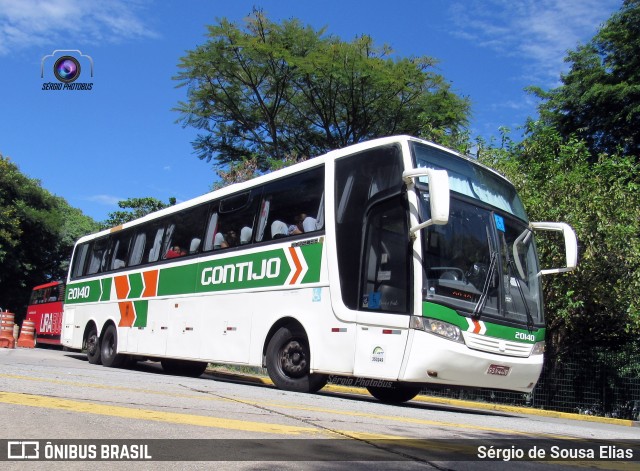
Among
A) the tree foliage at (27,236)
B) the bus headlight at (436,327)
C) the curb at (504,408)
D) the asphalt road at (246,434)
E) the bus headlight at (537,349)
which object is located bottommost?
the curb at (504,408)

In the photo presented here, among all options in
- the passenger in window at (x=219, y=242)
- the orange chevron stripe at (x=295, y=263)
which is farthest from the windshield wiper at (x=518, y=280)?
the passenger in window at (x=219, y=242)

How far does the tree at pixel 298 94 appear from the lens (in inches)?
1043

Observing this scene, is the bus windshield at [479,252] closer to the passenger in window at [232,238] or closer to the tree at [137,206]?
the passenger in window at [232,238]

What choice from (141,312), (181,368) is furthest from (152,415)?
(181,368)

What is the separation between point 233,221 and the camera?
12.4 metres

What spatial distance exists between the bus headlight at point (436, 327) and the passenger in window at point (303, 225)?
2.34 m

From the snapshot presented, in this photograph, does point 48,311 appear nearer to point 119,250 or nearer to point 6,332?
point 6,332

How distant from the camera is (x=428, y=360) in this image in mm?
8680

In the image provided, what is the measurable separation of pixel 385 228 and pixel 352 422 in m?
3.26

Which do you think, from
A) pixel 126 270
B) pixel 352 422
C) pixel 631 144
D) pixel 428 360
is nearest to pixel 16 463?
pixel 352 422

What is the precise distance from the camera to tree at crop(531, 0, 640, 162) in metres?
21.0

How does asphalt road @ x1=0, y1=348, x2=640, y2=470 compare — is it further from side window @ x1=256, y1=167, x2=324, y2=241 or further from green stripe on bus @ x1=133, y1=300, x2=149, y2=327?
green stripe on bus @ x1=133, y1=300, x2=149, y2=327

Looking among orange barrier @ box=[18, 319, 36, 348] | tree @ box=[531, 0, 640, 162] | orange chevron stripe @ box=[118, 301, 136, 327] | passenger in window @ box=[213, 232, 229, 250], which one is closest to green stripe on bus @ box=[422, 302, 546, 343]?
passenger in window @ box=[213, 232, 229, 250]

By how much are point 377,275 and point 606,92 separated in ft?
49.2
